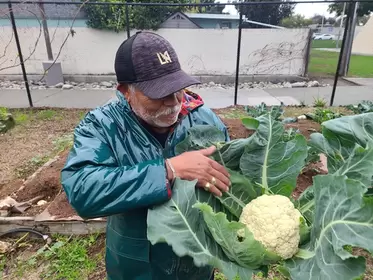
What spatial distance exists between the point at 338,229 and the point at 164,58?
808mm

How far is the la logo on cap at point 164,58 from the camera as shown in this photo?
1.20 metres

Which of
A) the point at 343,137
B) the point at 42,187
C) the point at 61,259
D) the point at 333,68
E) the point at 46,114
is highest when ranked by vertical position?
the point at 343,137

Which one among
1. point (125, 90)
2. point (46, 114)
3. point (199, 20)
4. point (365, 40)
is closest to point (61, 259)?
point (125, 90)

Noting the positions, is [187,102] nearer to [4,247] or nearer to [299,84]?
[4,247]

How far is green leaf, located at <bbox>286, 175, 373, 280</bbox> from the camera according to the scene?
840 millimetres

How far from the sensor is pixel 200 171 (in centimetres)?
106

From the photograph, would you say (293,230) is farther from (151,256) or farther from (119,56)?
(119,56)

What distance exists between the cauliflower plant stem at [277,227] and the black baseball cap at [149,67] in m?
0.50

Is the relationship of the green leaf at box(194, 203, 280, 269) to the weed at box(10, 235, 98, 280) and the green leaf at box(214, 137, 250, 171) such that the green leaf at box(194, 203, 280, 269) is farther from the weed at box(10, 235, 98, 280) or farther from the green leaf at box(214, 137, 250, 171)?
the weed at box(10, 235, 98, 280)

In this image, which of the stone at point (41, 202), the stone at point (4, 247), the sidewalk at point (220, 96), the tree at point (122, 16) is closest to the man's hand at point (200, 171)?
the stone at point (4, 247)

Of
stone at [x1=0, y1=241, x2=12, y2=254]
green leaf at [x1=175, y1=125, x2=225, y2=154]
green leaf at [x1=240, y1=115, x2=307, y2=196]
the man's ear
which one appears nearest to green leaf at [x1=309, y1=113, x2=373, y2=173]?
green leaf at [x1=240, y1=115, x2=307, y2=196]

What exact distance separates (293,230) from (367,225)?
230 mm

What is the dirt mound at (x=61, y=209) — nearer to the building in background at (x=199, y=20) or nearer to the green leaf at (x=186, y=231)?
the green leaf at (x=186, y=231)

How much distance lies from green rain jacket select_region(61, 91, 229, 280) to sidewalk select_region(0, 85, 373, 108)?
6.52 metres
